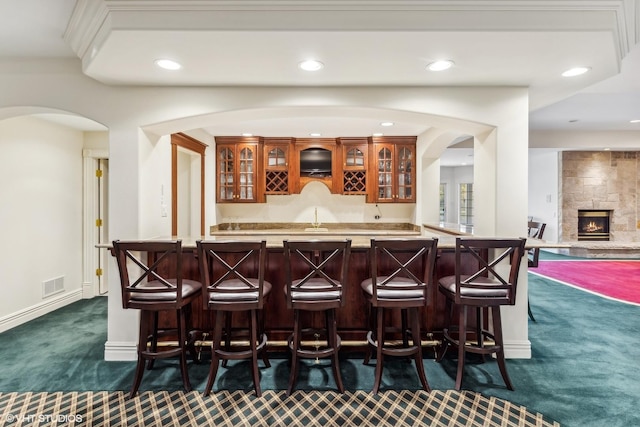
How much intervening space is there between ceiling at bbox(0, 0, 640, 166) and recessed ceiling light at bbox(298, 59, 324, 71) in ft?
0.18

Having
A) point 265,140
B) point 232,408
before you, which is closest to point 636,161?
point 265,140

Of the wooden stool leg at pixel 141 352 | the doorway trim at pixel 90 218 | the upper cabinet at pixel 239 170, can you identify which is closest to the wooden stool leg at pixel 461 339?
the wooden stool leg at pixel 141 352

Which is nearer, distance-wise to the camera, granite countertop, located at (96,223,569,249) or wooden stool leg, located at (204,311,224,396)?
wooden stool leg, located at (204,311,224,396)

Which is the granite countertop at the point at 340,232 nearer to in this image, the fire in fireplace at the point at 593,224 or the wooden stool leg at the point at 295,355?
the wooden stool leg at the point at 295,355

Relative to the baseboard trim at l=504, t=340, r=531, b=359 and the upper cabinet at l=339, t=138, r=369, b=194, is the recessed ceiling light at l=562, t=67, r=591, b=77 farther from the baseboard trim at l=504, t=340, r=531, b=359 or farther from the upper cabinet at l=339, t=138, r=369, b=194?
the upper cabinet at l=339, t=138, r=369, b=194

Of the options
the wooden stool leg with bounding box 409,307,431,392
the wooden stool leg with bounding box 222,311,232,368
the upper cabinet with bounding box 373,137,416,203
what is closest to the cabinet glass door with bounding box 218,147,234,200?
the upper cabinet with bounding box 373,137,416,203

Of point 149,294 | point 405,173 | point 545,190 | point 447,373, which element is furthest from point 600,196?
point 149,294

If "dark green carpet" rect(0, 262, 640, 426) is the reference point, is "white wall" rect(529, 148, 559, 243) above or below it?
above

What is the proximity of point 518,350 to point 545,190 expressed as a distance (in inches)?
268

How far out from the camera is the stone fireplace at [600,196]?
23.7ft

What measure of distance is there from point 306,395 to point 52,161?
4.06 metres

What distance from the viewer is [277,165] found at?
16.9 feet

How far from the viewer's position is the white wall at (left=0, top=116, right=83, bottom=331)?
3338mm

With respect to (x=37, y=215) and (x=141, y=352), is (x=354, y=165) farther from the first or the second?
(x=37, y=215)
